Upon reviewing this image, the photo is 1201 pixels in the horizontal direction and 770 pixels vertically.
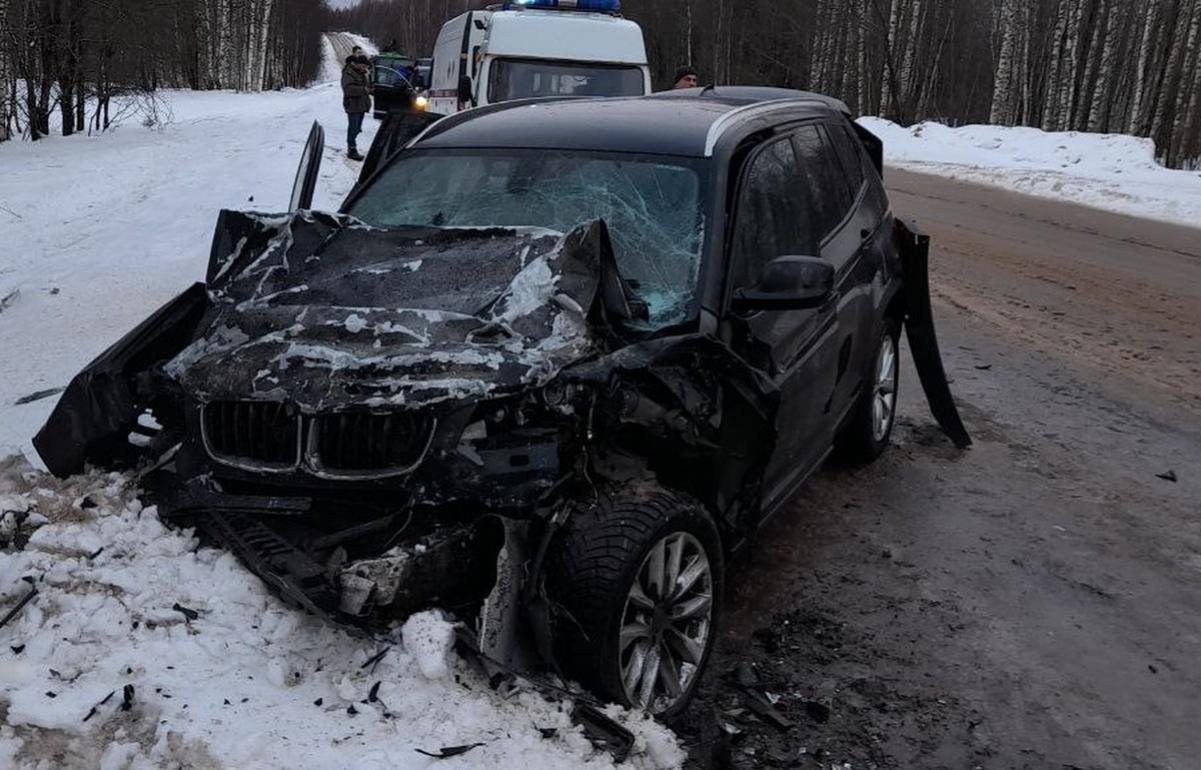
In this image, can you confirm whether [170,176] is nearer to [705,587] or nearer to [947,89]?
[705,587]

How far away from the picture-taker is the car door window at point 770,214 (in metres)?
3.88

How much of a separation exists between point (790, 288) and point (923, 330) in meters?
2.54

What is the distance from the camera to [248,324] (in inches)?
134

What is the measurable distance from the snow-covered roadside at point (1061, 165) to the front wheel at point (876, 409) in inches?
492

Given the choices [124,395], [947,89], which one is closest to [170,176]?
[124,395]

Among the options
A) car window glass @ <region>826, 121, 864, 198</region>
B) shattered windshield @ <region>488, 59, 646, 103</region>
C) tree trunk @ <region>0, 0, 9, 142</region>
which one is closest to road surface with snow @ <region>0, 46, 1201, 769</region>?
car window glass @ <region>826, 121, 864, 198</region>

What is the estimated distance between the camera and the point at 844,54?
44031 millimetres

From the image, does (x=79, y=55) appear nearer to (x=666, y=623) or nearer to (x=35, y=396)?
(x=35, y=396)

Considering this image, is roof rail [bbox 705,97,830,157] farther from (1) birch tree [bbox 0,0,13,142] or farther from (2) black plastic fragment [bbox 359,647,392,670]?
(1) birch tree [bbox 0,0,13,142]

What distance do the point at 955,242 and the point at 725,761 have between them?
440 inches

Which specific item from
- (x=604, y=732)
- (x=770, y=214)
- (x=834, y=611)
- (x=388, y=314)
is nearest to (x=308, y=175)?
(x=388, y=314)

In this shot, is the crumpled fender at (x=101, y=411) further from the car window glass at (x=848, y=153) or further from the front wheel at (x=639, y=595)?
the car window glass at (x=848, y=153)

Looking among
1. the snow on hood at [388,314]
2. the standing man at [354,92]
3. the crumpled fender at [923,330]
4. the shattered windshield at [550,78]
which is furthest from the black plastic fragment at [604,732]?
the standing man at [354,92]

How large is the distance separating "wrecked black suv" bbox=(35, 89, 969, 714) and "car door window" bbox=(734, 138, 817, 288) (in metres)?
0.02
